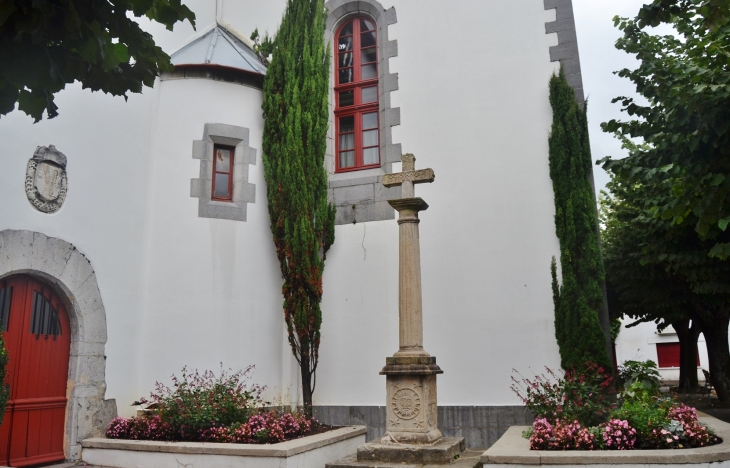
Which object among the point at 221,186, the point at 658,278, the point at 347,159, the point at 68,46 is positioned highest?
the point at 347,159

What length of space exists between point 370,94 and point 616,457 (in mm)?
6920

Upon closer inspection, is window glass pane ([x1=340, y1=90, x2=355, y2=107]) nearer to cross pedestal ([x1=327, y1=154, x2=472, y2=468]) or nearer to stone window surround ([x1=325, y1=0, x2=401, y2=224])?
stone window surround ([x1=325, y1=0, x2=401, y2=224])

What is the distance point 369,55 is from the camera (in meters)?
10.4

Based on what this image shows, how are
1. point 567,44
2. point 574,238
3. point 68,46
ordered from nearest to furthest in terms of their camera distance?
1. point 68,46
2. point 574,238
3. point 567,44

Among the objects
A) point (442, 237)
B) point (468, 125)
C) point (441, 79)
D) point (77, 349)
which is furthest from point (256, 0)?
point (77, 349)

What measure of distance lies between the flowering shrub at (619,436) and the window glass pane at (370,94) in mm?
6373

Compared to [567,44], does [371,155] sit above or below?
below

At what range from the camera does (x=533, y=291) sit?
27.7 ft

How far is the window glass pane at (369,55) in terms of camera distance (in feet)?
34.0

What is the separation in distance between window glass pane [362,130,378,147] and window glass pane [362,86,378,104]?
1.80 ft

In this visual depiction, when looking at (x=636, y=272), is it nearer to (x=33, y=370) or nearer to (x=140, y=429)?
(x=140, y=429)

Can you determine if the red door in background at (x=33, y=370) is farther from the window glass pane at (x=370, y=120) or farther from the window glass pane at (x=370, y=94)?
the window glass pane at (x=370, y=94)

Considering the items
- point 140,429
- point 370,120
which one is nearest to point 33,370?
point 140,429

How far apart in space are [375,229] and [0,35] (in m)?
6.80
